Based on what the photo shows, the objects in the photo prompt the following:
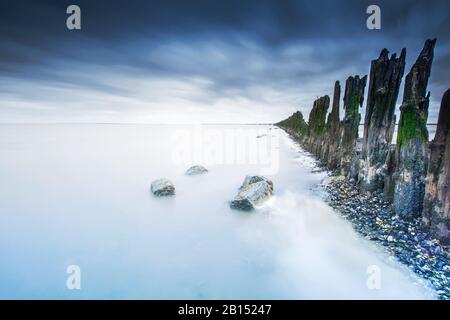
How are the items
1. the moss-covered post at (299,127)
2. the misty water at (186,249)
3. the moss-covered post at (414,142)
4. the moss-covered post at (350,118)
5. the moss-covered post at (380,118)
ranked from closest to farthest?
the misty water at (186,249) < the moss-covered post at (414,142) < the moss-covered post at (380,118) < the moss-covered post at (350,118) < the moss-covered post at (299,127)

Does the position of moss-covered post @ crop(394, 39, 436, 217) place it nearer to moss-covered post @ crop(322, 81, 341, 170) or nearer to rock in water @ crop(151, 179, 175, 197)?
moss-covered post @ crop(322, 81, 341, 170)

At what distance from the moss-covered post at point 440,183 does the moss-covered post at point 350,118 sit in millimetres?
4046

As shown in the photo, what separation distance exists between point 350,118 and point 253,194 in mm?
5313

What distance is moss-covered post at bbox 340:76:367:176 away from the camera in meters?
8.44

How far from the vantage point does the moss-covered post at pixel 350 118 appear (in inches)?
332

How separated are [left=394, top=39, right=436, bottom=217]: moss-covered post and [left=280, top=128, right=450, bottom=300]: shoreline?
1.17ft

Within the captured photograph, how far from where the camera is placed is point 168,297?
3518mm

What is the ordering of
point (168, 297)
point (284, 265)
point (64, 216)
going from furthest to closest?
1. point (64, 216)
2. point (284, 265)
3. point (168, 297)

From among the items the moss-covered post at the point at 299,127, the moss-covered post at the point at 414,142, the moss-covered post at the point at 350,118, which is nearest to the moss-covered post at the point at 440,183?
the moss-covered post at the point at 414,142

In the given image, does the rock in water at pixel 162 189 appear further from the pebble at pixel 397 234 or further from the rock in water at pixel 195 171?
the pebble at pixel 397 234

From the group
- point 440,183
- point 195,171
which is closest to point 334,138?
point 195,171
